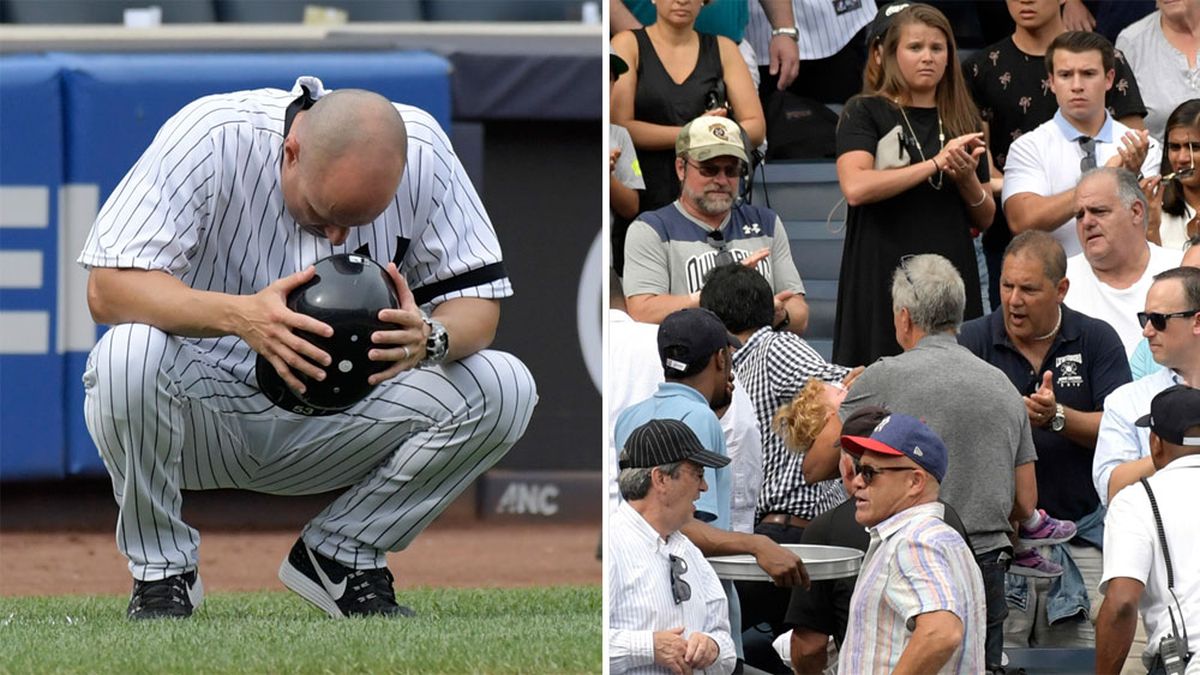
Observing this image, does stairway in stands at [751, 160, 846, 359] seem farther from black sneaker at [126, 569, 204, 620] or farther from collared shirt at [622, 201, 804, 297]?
black sneaker at [126, 569, 204, 620]

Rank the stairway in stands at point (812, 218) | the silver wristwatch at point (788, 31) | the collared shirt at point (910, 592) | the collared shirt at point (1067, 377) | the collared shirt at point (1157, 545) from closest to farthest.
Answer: the collared shirt at point (910, 592)
the collared shirt at point (1157, 545)
the collared shirt at point (1067, 377)
the stairway in stands at point (812, 218)
the silver wristwatch at point (788, 31)

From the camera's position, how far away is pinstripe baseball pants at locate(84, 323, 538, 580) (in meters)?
5.10

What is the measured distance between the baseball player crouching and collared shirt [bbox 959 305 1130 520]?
4.47 ft

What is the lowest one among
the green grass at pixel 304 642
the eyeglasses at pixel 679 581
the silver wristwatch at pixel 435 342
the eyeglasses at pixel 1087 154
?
the green grass at pixel 304 642

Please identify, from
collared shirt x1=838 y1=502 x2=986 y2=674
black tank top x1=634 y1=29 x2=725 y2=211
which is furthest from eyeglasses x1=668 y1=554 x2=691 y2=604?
black tank top x1=634 y1=29 x2=725 y2=211

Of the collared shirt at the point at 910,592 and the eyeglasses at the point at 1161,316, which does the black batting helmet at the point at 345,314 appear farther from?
the eyeglasses at the point at 1161,316

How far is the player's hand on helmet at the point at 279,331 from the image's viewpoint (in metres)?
4.76

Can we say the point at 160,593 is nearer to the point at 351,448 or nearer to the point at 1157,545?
the point at 351,448

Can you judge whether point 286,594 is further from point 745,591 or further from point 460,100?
point 460,100

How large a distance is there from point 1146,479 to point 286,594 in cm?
330

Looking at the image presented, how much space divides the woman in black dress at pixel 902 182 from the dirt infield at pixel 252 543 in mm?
3791

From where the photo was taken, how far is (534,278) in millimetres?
11969

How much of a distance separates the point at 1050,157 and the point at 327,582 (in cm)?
283

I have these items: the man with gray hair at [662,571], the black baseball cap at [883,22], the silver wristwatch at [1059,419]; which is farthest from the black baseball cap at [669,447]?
the black baseball cap at [883,22]
